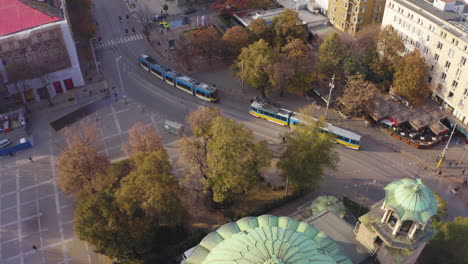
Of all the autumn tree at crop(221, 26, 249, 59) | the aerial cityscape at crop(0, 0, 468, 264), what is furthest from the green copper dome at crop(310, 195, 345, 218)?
the autumn tree at crop(221, 26, 249, 59)

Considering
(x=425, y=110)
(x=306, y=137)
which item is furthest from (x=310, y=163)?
(x=425, y=110)

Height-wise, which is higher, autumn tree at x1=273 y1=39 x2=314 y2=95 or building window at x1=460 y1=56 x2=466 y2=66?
building window at x1=460 y1=56 x2=466 y2=66

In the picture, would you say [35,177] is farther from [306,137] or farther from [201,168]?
[306,137]

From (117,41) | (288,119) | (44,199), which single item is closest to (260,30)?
(288,119)

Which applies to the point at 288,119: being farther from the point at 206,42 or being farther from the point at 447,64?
the point at 447,64

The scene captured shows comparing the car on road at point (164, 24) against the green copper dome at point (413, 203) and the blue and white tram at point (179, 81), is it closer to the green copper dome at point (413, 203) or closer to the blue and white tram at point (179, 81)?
the blue and white tram at point (179, 81)

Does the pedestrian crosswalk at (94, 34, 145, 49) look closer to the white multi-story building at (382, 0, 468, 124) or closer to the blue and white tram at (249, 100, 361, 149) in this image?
the blue and white tram at (249, 100, 361, 149)
